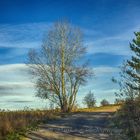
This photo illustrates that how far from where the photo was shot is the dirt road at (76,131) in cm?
2027

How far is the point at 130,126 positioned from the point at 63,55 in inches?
869

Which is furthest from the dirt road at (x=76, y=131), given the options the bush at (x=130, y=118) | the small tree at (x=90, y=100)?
the small tree at (x=90, y=100)

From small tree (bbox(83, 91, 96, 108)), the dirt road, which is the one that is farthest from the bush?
small tree (bbox(83, 91, 96, 108))

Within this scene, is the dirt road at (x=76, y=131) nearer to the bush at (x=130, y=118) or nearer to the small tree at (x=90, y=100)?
the bush at (x=130, y=118)

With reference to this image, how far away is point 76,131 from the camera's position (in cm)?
2198

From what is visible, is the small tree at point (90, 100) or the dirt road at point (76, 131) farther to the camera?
the small tree at point (90, 100)

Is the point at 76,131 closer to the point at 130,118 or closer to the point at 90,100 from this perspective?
the point at 130,118

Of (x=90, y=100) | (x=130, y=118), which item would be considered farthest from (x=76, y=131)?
(x=90, y=100)

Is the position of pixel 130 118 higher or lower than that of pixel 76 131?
higher

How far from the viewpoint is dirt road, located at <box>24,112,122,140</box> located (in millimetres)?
20266

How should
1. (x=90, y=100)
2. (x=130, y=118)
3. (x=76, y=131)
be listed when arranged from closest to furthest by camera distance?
(x=76, y=131) < (x=130, y=118) < (x=90, y=100)

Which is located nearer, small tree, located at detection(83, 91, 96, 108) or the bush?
the bush

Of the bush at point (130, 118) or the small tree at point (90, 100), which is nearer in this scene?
the bush at point (130, 118)

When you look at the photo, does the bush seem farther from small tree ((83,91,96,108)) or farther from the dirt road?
small tree ((83,91,96,108))
